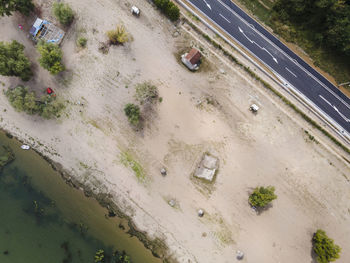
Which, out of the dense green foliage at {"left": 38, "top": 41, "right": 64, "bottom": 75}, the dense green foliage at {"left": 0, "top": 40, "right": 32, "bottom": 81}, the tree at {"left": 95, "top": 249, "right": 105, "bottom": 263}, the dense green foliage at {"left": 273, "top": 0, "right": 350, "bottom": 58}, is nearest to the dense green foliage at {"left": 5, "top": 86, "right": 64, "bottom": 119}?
the dense green foliage at {"left": 0, "top": 40, "right": 32, "bottom": 81}

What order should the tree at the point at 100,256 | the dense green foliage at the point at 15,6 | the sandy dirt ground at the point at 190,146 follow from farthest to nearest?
the tree at the point at 100,256
the sandy dirt ground at the point at 190,146
the dense green foliage at the point at 15,6

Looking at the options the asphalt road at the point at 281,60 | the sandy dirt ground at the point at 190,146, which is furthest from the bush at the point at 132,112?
the asphalt road at the point at 281,60

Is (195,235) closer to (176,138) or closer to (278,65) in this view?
(176,138)

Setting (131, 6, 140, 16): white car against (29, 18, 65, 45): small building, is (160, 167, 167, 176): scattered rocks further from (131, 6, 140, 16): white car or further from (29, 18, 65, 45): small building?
(29, 18, 65, 45): small building

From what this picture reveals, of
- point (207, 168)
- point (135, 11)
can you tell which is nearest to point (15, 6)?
point (135, 11)

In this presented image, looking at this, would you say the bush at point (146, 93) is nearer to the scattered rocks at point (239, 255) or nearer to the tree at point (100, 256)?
the tree at point (100, 256)

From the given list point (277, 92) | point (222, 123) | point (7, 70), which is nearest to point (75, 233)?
point (7, 70)
